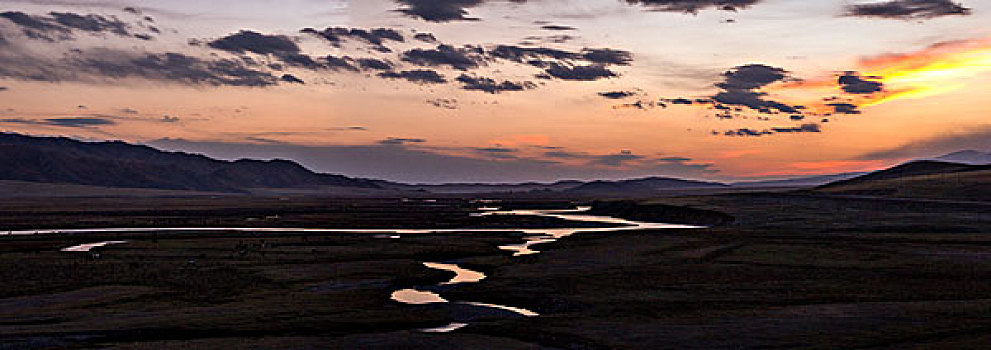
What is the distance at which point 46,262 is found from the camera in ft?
201

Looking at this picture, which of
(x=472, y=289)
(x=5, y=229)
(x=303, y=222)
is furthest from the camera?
(x=303, y=222)

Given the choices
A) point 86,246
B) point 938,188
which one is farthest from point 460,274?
point 938,188

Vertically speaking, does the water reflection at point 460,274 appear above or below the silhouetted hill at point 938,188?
below

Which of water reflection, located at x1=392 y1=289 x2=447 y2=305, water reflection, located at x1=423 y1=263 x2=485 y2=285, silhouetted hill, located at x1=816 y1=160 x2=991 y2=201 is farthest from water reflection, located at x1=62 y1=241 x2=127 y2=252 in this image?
silhouetted hill, located at x1=816 y1=160 x2=991 y2=201

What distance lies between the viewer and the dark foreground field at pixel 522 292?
32.1m

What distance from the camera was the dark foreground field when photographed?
105ft

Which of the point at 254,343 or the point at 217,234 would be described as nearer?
the point at 254,343

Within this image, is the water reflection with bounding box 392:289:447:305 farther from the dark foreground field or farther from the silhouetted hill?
the silhouetted hill

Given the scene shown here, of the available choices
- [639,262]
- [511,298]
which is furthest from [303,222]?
[511,298]

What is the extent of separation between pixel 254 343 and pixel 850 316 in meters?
25.4

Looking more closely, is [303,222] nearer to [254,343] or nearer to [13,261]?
[13,261]

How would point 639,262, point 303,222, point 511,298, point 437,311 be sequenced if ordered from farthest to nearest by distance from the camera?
point 303,222 < point 639,262 < point 511,298 < point 437,311

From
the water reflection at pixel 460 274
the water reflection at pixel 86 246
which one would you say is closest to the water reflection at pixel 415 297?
the water reflection at pixel 460 274

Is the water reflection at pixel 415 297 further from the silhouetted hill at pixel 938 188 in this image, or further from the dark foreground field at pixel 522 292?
the silhouetted hill at pixel 938 188
